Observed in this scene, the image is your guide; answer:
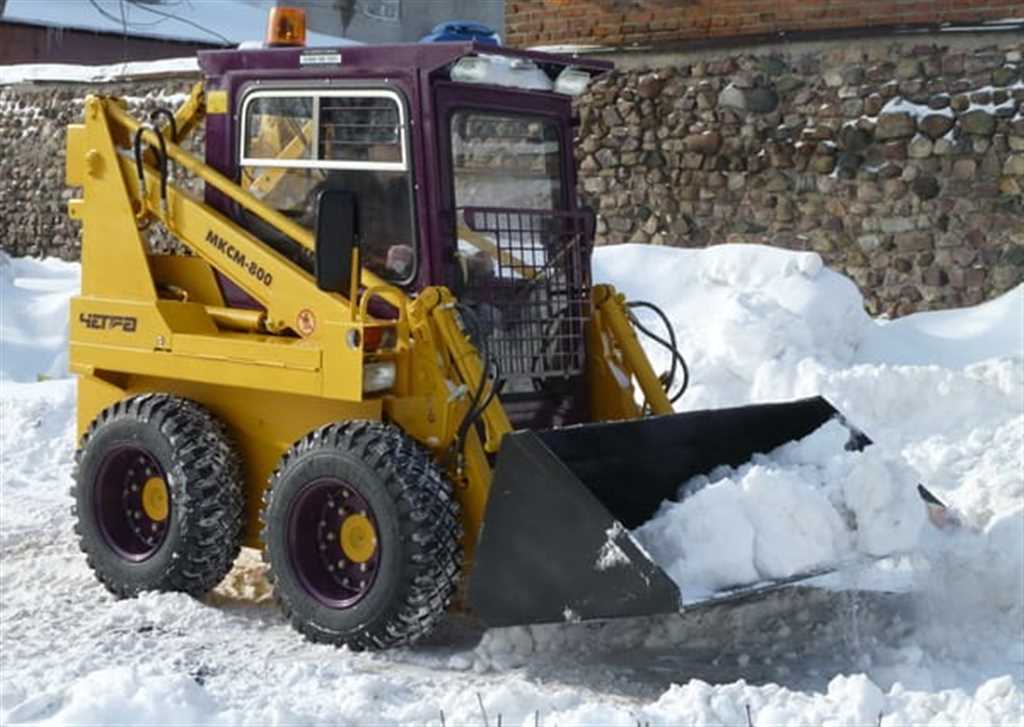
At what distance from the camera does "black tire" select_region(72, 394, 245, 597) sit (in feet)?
23.8

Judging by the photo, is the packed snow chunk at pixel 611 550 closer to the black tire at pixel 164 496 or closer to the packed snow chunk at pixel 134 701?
the packed snow chunk at pixel 134 701

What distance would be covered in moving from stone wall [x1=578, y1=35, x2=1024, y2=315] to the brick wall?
296 millimetres

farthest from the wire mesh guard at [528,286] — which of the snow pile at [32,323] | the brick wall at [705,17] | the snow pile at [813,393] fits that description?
the snow pile at [32,323]

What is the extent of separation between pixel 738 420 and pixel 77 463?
2940mm

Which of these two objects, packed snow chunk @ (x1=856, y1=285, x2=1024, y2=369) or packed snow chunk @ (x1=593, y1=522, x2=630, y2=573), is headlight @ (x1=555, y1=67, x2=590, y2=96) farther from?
packed snow chunk @ (x1=856, y1=285, x2=1024, y2=369)

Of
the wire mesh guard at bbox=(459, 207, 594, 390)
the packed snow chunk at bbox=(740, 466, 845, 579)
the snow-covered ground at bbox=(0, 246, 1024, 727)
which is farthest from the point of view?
the wire mesh guard at bbox=(459, 207, 594, 390)

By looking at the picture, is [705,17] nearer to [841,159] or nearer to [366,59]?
[841,159]

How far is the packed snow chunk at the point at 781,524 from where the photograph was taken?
245 inches

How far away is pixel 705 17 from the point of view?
14.3 m

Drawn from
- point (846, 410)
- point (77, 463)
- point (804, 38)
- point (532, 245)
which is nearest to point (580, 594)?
point (532, 245)

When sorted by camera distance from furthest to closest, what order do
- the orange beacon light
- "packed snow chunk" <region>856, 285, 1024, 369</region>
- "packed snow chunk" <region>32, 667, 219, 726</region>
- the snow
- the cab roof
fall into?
the snow, "packed snow chunk" <region>856, 285, 1024, 369</region>, the orange beacon light, the cab roof, "packed snow chunk" <region>32, 667, 219, 726</region>

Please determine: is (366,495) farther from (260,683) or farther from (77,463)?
(77,463)

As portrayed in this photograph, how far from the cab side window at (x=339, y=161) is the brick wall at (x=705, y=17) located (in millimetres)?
6936

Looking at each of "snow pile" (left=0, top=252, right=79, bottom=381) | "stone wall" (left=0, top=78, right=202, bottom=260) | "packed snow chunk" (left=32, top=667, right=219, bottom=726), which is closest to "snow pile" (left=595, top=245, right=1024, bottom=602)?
"packed snow chunk" (left=32, top=667, right=219, bottom=726)
